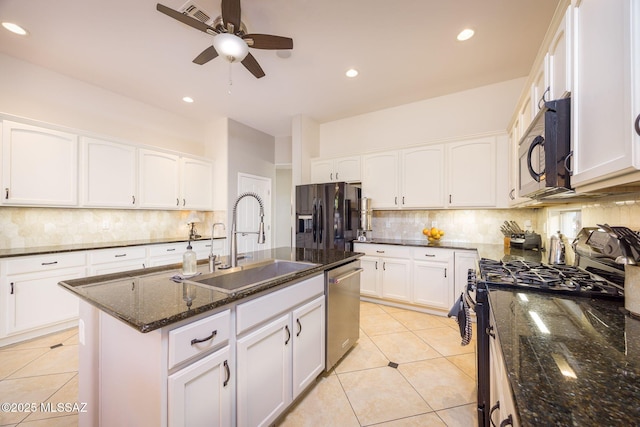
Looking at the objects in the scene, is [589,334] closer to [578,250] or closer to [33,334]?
[578,250]

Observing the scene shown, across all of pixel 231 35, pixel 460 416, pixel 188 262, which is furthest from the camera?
pixel 231 35

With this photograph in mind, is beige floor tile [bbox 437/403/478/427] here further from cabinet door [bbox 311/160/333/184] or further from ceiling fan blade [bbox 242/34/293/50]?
cabinet door [bbox 311/160/333/184]

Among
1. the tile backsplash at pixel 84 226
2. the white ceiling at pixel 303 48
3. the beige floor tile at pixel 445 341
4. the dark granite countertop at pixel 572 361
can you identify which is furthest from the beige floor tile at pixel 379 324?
the white ceiling at pixel 303 48

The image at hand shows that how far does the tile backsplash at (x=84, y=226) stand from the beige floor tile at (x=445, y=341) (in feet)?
11.4

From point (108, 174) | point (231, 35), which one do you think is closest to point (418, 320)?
point (231, 35)

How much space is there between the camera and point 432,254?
10.1 ft

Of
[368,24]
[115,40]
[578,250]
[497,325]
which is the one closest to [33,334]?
[115,40]

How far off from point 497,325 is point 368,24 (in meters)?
2.47

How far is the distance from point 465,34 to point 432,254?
2307 mm

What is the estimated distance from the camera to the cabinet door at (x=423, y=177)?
10.9ft

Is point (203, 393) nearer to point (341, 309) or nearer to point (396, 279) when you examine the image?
point (341, 309)

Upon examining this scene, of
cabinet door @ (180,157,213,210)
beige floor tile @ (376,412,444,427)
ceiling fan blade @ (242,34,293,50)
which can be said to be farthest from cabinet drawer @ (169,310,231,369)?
cabinet door @ (180,157,213,210)

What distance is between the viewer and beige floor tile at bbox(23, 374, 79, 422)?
156 centimetres

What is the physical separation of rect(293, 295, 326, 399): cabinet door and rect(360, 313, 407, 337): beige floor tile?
104cm
